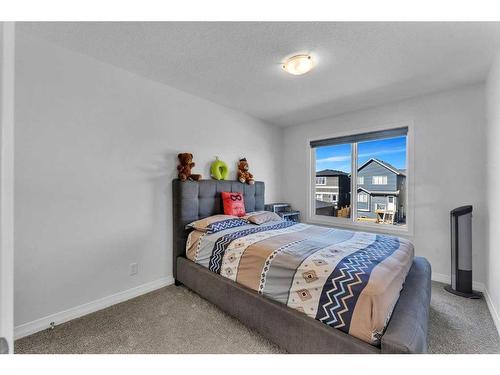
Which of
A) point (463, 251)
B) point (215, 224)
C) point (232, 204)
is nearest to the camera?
point (463, 251)

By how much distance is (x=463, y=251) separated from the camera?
2291 millimetres

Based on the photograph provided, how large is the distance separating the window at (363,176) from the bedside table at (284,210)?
287 mm

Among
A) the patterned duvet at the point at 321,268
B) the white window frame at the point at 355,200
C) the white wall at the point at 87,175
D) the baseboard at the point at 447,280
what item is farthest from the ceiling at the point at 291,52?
the baseboard at the point at 447,280

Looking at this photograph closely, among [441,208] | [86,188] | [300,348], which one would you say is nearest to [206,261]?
[300,348]

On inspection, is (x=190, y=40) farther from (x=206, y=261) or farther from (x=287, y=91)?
(x=206, y=261)

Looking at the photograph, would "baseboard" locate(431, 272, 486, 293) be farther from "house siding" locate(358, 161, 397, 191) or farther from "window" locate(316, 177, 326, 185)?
"window" locate(316, 177, 326, 185)

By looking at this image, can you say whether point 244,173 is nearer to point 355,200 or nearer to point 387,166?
point 355,200

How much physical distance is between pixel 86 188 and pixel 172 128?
1130 millimetres

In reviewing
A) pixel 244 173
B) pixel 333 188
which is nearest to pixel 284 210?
pixel 333 188

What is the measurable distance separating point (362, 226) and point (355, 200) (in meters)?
0.43

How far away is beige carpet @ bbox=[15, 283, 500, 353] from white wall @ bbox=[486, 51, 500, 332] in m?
0.22

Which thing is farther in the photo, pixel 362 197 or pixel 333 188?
pixel 333 188

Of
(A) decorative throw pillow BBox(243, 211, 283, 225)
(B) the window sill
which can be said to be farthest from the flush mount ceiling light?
(B) the window sill
